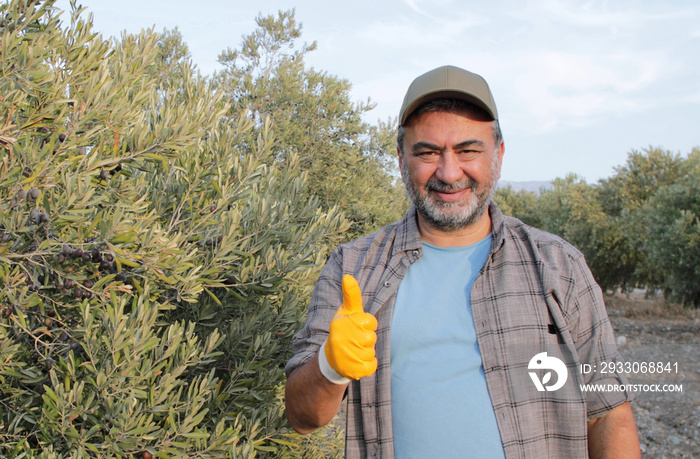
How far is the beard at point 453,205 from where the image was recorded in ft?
7.86

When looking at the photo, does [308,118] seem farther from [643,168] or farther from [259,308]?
[643,168]

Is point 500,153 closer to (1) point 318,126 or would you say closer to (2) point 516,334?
(2) point 516,334

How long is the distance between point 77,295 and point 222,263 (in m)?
0.76

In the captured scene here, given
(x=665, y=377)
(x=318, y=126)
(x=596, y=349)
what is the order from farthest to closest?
1. (x=665, y=377)
2. (x=318, y=126)
3. (x=596, y=349)

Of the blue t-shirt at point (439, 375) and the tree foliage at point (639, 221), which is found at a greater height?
the tree foliage at point (639, 221)

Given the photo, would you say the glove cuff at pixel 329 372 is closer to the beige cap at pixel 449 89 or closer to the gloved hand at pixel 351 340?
the gloved hand at pixel 351 340

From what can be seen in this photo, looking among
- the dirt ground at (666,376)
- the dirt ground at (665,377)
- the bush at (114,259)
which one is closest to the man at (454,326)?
the bush at (114,259)

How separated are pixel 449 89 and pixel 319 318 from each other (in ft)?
3.64

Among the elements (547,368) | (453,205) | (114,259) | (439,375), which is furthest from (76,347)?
(547,368)

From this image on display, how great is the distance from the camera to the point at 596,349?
212 centimetres

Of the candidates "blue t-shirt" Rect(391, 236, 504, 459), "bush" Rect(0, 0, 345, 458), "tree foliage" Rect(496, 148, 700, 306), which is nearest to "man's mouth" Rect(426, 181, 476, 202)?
"blue t-shirt" Rect(391, 236, 504, 459)

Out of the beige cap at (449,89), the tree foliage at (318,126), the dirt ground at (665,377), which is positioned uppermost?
the tree foliage at (318,126)

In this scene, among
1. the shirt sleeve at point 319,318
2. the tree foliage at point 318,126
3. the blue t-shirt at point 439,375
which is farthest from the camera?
the tree foliage at point 318,126

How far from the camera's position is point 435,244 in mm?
2504
